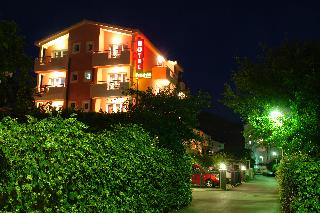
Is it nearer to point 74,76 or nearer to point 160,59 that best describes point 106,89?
point 74,76

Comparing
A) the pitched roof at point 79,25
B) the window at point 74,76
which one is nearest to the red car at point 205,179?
the pitched roof at point 79,25

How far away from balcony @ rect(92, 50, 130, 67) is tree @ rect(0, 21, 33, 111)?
21.9m

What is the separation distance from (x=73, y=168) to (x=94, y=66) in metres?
36.9

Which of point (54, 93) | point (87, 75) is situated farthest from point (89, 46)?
point (54, 93)

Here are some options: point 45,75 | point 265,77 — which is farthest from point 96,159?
point 45,75

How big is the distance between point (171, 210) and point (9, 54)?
327 inches

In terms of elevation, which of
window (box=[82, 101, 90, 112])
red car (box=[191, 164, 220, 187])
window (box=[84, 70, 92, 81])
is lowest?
red car (box=[191, 164, 220, 187])

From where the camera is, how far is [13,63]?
465 inches

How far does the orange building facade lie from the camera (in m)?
42.2

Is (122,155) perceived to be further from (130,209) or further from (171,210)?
(171,210)

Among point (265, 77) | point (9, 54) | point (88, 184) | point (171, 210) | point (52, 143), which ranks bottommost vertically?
point (171, 210)

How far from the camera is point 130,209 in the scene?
1083 cm

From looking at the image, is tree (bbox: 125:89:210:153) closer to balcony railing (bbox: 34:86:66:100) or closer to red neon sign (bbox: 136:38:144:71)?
red neon sign (bbox: 136:38:144:71)

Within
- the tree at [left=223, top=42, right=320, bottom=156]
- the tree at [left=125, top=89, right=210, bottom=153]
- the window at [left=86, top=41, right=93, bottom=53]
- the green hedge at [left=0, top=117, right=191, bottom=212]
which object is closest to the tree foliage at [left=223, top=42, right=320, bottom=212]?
the tree at [left=223, top=42, right=320, bottom=156]
